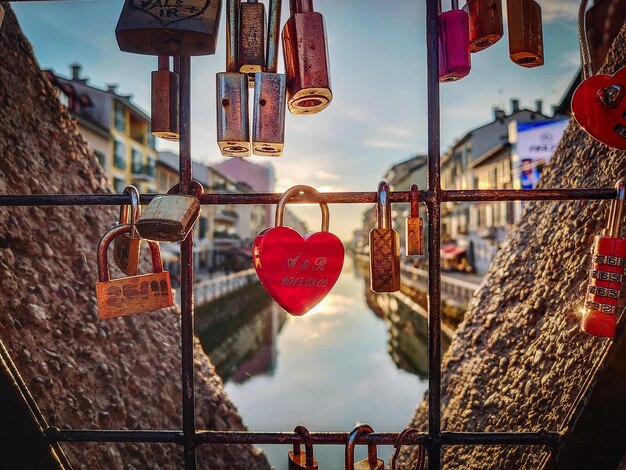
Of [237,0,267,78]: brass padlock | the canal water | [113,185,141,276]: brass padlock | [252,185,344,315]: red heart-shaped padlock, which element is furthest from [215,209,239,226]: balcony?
[252,185,344,315]: red heart-shaped padlock

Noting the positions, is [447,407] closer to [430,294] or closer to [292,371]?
[430,294]

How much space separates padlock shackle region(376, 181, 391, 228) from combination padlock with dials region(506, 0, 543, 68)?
0.54 m

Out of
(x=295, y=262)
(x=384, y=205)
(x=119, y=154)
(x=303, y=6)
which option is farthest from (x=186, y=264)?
(x=119, y=154)

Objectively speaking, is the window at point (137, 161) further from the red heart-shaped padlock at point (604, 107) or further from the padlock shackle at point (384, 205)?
the red heart-shaped padlock at point (604, 107)

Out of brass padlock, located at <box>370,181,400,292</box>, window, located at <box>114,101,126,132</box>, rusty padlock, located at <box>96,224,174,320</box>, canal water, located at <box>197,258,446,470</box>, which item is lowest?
canal water, located at <box>197,258,446,470</box>

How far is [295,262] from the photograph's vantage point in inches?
42.2

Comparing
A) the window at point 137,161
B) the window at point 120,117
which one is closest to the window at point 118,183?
the window at point 137,161

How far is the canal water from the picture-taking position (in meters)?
10.8

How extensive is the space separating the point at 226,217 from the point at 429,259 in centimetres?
4390

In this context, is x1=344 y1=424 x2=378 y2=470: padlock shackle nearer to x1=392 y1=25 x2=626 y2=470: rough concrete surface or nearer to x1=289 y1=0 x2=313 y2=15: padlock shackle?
x1=392 y1=25 x2=626 y2=470: rough concrete surface

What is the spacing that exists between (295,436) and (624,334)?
0.86 metres

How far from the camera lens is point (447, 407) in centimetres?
206

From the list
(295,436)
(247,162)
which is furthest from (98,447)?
(247,162)

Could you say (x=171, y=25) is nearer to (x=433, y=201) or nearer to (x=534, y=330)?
(x=433, y=201)
